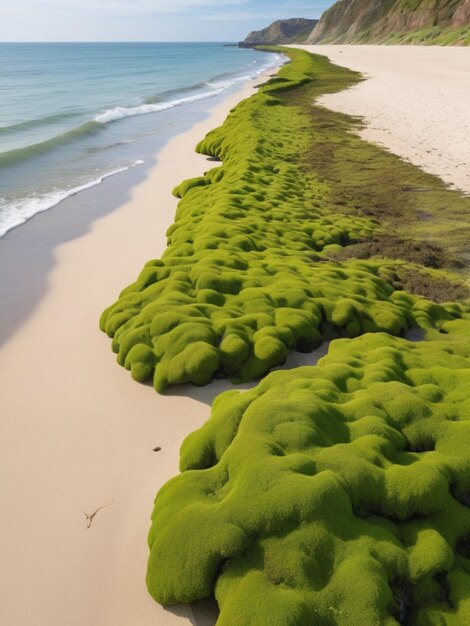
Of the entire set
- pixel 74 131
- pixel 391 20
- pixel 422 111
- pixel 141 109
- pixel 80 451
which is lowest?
pixel 141 109

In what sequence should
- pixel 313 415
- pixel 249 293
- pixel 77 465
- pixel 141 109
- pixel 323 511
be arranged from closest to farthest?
pixel 323 511 → pixel 313 415 → pixel 77 465 → pixel 249 293 → pixel 141 109

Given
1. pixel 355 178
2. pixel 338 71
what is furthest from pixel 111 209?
pixel 338 71

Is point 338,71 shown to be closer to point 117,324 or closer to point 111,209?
point 111,209

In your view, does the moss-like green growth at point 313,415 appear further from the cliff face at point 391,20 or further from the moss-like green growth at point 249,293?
the cliff face at point 391,20

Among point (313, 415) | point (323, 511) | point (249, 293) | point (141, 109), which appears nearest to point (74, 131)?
point (141, 109)

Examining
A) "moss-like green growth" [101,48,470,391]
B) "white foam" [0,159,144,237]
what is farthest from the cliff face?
"moss-like green growth" [101,48,470,391]

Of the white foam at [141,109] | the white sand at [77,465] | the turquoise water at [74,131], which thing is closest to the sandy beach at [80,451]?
the white sand at [77,465]

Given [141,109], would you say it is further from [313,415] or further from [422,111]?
[313,415]
